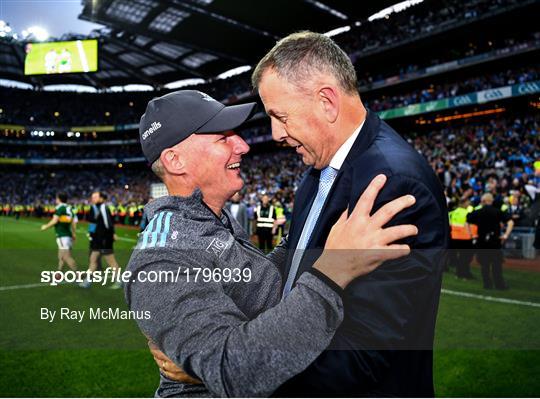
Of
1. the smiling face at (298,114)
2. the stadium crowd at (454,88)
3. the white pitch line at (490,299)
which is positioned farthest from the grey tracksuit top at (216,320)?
the stadium crowd at (454,88)

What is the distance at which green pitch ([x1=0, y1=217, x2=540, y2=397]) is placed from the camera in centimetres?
474

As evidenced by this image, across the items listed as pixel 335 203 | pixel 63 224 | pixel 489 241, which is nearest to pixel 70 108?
pixel 63 224

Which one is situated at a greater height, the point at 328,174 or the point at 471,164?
the point at 471,164

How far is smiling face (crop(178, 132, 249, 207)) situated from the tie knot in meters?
0.37

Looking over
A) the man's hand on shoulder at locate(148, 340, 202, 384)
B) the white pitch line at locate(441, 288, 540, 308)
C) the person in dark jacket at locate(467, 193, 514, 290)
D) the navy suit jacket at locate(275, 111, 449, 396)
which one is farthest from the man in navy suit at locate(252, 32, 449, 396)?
the person in dark jacket at locate(467, 193, 514, 290)

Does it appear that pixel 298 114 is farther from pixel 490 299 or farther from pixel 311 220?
pixel 490 299

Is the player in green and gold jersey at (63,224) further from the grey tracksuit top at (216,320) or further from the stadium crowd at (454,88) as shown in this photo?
the stadium crowd at (454,88)

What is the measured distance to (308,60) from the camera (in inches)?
69.3

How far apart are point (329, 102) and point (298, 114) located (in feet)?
0.44

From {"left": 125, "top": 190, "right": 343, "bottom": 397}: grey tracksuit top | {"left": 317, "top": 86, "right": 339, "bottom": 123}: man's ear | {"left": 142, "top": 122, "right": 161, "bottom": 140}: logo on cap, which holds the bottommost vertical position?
{"left": 125, "top": 190, "right": 343, "bottom": 397}: grey tracksuit top

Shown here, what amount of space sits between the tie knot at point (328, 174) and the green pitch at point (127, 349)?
12.0 feet

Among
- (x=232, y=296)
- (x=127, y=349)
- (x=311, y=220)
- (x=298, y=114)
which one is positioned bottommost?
(x=127, y=349)

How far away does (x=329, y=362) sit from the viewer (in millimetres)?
1351

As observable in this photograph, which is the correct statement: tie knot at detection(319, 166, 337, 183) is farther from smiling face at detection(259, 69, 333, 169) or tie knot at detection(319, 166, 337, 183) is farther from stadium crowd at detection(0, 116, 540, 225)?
stadium crowd at detection(0, 116, 540, 225)
